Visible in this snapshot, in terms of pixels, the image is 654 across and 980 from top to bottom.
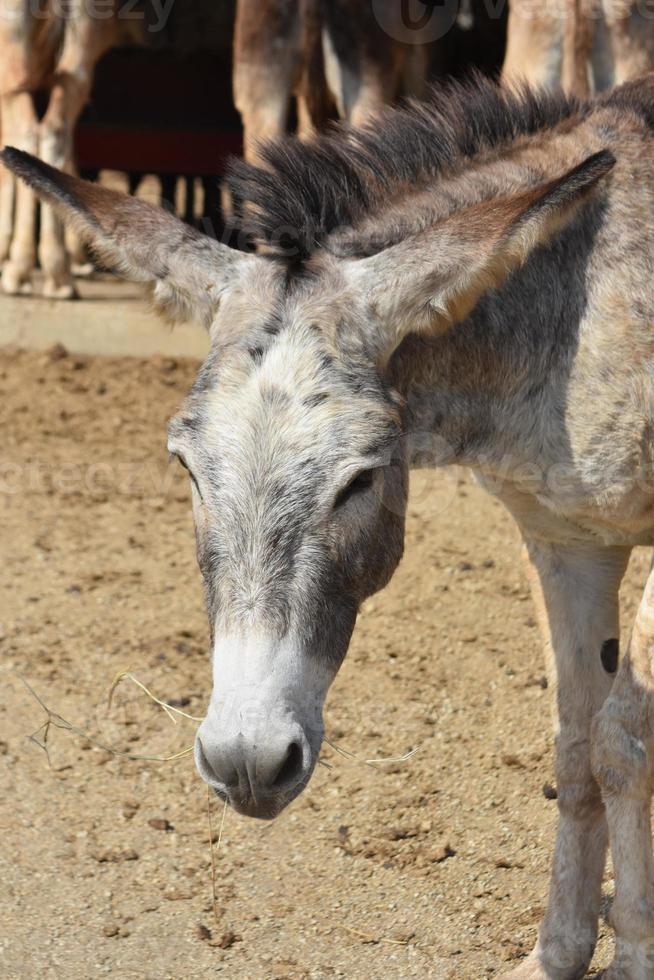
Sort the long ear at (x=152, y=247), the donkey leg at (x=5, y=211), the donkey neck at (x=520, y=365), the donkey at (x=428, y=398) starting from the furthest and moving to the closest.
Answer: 1. the donkey leg at (x=5, y=211)
2. the donkey neck at (x=520, y=365)
3. the long ear at (x=152, y=247)
4. the donkey at (x=428, y=398)

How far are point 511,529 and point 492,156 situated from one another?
3137 mm

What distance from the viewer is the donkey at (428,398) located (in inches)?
103

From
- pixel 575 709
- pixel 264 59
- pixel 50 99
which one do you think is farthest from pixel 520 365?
pixel 50 99

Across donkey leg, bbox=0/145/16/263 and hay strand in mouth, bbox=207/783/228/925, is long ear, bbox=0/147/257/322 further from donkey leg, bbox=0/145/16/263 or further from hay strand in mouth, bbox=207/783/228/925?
donkey leg, bbox=0/145/16/263

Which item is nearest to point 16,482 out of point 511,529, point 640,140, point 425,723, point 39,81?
point 511,529

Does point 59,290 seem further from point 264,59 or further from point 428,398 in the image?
point 428,398

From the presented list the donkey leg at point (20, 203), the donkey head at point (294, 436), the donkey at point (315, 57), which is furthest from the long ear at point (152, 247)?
the donkey leg at point (20, 203)

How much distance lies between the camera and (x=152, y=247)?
2.96 meters

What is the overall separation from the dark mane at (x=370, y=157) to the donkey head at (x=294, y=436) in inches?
4.3

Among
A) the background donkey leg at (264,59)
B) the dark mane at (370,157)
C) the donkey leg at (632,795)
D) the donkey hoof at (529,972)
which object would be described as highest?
the background donkey leg at (264,59)

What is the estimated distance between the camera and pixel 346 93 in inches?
350

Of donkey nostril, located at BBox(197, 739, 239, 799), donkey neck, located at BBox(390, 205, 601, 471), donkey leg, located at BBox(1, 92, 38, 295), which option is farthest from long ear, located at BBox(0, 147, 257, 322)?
donkey leg, located at BBox(1, 92, 38, 295)

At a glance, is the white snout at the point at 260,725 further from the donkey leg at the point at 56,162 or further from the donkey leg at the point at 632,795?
the donkey leg at the point at 56,162

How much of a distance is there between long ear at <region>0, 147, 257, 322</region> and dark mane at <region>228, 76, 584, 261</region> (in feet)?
0.46
